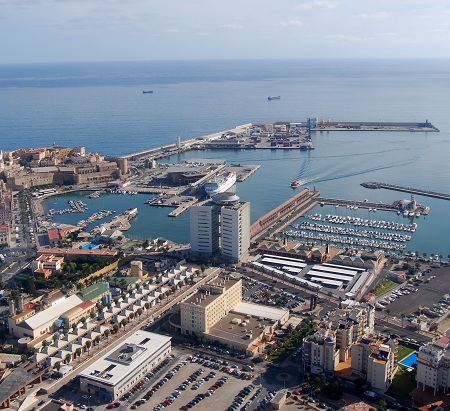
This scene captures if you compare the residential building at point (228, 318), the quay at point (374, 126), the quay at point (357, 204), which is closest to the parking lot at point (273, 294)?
the residential building at point (228, 318)

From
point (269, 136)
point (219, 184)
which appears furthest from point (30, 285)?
point (269, 136)

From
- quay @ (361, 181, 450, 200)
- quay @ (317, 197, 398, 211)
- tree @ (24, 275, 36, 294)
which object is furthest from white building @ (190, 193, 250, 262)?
quay @ (361, 181, 450, 200)

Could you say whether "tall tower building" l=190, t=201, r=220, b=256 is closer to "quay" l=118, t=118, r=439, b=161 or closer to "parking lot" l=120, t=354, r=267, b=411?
"parking lot" l=120, t=354, r=267, b=411

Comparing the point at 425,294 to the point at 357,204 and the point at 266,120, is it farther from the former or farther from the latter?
the point at 266,120

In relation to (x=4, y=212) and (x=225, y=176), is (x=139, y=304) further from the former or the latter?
(x=225, y=176)

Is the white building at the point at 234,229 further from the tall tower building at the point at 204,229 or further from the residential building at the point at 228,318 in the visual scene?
the residential building at the point at 228,318

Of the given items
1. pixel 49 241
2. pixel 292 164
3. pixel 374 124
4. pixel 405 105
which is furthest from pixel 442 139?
pixel 49 241

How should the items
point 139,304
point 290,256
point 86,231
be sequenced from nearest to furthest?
point 139,304 → point 290,256 → point 86,231
